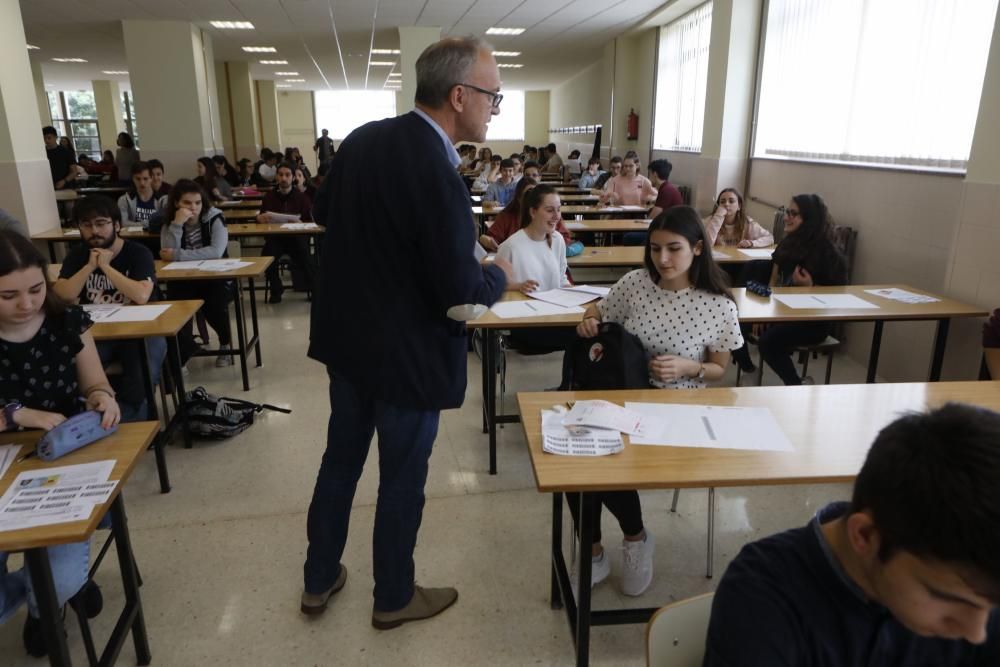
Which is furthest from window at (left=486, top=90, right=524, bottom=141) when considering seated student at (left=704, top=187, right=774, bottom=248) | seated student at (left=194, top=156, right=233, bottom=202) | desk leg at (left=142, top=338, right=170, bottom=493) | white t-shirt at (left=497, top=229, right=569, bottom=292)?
desk leg at (left=142, top=338, right=170, bottom=493)

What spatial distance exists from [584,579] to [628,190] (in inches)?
250

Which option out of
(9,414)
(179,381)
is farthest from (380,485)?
(179,381)

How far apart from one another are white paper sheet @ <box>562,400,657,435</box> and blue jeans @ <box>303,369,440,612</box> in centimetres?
36

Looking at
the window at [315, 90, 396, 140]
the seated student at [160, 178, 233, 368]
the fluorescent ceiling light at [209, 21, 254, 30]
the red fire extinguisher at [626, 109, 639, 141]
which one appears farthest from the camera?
the window at [315, 90, 396, 140]

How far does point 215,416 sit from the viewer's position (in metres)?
3.14

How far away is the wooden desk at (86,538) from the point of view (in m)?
1.23

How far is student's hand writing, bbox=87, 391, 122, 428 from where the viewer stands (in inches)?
65.2

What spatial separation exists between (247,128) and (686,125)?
391 inches

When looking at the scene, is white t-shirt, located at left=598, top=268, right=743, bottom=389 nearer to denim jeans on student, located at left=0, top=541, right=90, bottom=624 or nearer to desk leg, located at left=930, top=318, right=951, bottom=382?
desk leg, located at left=930, top=318, right=951, bottom=382

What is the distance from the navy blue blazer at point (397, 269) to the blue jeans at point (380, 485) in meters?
0.09

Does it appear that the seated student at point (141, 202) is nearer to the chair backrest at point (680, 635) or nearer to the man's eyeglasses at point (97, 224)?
the man's eyeglasses at point (97, 224)

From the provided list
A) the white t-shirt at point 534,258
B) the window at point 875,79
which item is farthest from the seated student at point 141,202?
the window at point 875,79

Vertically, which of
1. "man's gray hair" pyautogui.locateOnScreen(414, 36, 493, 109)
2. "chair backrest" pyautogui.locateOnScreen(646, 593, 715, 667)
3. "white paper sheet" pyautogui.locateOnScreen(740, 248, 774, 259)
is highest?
"man's gray hair" pyautogui.locateOnScreen(414, 36, 493, 109)

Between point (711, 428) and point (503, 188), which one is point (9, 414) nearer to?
point (711, 428)
